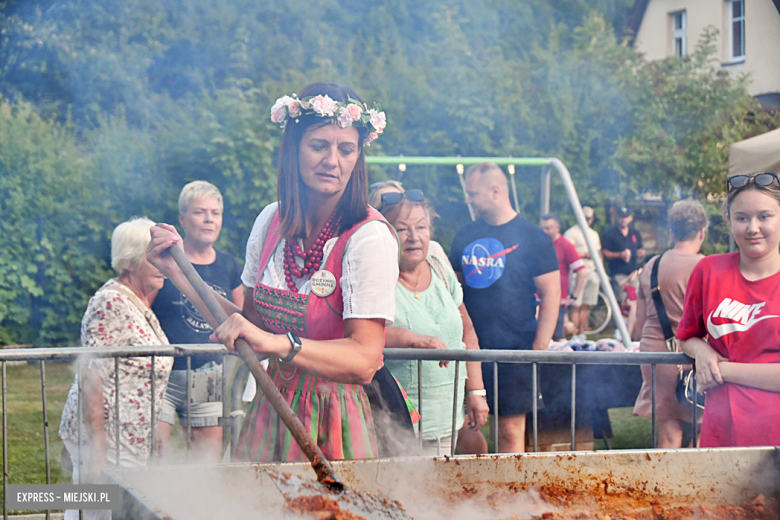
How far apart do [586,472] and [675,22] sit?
18494 mm

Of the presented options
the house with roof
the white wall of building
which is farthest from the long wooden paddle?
the white wall of building

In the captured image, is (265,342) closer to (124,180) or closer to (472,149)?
(124,180)

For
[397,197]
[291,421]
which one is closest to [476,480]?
[291,421]

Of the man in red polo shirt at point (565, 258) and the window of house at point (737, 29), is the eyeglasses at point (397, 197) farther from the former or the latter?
the window of house at point (737, 29)

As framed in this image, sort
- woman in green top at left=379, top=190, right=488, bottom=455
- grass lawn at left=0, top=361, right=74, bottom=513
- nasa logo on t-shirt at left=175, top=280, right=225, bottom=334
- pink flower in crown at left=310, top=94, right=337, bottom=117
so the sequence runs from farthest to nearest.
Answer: grass lawn at left=0, top=361, right=74, bottom=513
nasa logo on t-shirt at left=175, top=280, right=225, bottom=334
woman in green top at left=379, top=190, right=488, bottom=455
pink flower in crown at left=310, top=94, right=337, bottom=117

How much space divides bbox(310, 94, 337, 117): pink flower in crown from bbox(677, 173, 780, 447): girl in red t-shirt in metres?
1.63

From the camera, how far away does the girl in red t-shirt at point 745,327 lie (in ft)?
8.64

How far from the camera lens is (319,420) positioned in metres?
2.13

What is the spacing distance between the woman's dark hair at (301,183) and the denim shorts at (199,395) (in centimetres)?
181

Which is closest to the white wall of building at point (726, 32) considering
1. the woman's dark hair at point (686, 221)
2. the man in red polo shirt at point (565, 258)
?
the man in red polo shirt at point (565, 258)

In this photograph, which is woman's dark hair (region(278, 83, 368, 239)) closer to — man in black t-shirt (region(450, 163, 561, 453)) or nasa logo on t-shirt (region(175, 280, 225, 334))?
nasa logo on t-shirt (region(175, 280, 225, 334))

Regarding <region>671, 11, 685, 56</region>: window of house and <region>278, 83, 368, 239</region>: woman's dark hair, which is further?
<region>671, 11, 685, 56</region>: window of house

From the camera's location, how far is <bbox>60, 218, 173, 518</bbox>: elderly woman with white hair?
3051mm

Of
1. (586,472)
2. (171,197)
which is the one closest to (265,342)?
(586,472)
